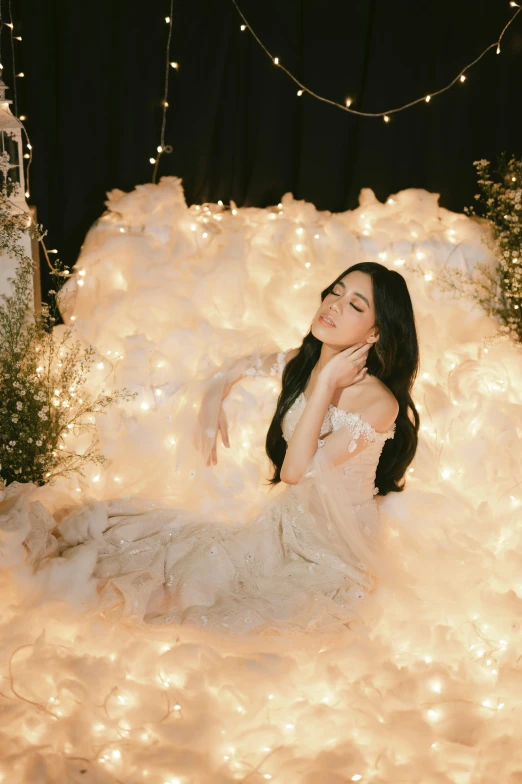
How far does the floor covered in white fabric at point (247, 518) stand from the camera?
2137 mm

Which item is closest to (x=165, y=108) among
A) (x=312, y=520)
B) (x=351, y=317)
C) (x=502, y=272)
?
(x=502, y=272)

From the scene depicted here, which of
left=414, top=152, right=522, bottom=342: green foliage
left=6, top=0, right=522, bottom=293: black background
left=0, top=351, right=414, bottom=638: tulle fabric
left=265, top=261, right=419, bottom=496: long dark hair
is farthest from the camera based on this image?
left=6, top=0, right=522, bottom=293: black background

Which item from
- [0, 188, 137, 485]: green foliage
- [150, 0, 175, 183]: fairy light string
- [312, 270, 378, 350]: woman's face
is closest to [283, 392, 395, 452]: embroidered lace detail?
[312, 270, 378, 350]: woman's face

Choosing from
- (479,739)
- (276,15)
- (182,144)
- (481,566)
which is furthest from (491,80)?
(479,739)

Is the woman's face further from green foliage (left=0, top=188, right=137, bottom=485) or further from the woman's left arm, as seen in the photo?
green foliage (left=0, top=188, right=137, bottom=485)

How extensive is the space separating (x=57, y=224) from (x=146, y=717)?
2.71 meters

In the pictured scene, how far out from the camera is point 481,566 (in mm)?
2871

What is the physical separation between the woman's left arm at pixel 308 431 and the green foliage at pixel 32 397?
2.62ft

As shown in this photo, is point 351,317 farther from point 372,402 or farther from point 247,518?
point 247,518

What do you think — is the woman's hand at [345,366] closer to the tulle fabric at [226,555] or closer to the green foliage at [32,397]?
the tulle fabric at [226,555]

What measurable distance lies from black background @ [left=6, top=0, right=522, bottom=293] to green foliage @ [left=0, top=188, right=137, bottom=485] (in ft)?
3.03

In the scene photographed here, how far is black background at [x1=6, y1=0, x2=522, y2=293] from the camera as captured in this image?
13.0ft

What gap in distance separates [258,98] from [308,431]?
228cm

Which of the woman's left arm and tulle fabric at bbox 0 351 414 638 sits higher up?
the woman's left arm
